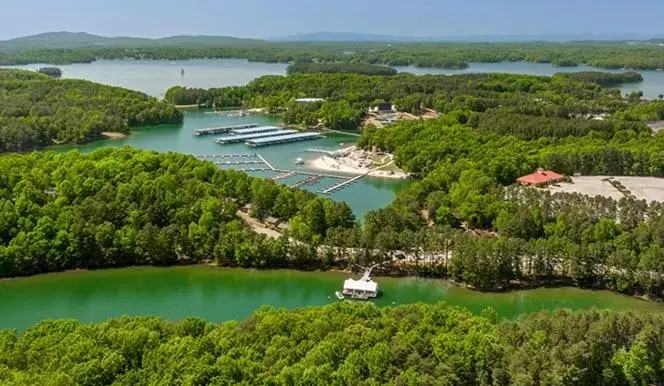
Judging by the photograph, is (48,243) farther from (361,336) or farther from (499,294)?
(499,294)

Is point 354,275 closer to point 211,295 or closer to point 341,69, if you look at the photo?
point 211,295

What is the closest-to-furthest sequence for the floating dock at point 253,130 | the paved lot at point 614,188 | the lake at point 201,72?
the paved lot at point 614,188 < the floating dock at point 253,130 < the lake at point 201,72

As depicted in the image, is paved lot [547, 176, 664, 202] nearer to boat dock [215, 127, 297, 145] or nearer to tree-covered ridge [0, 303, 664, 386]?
tree-covered ridge [0, 303, 664, 386]

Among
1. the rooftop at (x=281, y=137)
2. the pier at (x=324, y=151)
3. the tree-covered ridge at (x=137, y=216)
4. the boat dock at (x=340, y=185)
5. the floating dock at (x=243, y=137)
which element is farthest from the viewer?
the floating dock at (x=243, y=137)

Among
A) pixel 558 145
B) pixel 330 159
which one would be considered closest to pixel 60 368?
pixel 330 159

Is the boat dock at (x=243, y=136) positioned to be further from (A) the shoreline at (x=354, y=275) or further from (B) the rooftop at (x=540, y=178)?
(A) the shoreline at (x=354, y=275)

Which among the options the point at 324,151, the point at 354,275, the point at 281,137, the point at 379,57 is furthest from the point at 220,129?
the point at 379,57

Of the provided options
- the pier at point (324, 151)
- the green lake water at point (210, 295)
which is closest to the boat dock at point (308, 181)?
the pier at point (324, 151)

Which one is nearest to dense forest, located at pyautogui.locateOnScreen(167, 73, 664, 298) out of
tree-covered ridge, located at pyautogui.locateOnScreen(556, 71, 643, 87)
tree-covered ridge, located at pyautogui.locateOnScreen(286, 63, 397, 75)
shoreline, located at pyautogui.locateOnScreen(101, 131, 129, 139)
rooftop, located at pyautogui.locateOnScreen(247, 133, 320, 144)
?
rooftop, located at pyautogui.locateOnScreen(247, 133, 320, 144)
